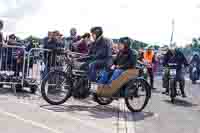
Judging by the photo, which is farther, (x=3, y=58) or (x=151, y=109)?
(x=3, y=58)

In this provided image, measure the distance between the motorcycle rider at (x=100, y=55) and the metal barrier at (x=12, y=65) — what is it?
2.31 metres

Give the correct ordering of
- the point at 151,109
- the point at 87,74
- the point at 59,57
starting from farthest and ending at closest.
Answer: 1. the point at 59,57
2. the point at 151,109
3. the point at 87,74

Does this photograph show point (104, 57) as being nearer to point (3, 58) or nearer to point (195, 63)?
point (3, 58)

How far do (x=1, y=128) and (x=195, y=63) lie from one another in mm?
15030

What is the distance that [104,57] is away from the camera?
927 cm

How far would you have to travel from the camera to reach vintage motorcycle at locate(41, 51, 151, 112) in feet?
30.0

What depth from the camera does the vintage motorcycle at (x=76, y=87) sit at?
30.0 feet

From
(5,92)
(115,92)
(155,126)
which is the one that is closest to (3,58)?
(5,92)

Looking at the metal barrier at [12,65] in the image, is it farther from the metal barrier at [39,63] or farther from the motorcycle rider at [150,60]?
the motorcycle rider at [150,60]

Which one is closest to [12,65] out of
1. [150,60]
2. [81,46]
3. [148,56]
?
[81,46]

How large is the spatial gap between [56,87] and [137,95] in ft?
5.91

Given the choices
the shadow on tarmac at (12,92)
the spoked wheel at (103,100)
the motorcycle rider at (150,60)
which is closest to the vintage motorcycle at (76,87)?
the spoked wheel at (103,100)

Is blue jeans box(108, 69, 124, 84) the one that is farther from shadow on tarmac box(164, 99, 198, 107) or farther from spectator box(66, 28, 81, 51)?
spectator box(66, 28, 81, 51)

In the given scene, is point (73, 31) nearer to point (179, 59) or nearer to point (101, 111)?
point (179, 59)
